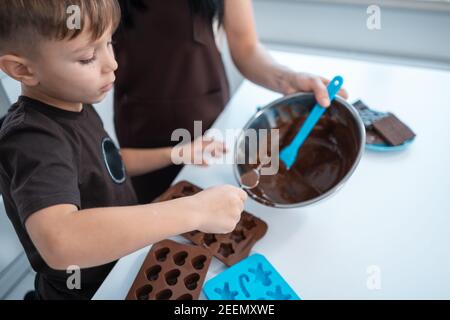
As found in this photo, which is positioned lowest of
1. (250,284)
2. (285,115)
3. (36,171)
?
(250,284)

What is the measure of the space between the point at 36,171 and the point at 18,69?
132 millimetres

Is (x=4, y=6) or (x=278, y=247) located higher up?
(x=4, y=6)

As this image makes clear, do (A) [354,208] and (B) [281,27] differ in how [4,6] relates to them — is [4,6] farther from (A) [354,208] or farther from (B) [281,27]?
(B) [281,27]

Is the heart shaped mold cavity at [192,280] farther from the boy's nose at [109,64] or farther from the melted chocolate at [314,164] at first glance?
the boy's nose at [109,64]

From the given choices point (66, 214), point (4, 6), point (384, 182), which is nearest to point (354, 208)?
point (384, 182)

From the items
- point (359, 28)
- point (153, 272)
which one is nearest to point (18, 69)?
point (153, 272)

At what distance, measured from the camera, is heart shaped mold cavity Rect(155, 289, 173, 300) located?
0.49m

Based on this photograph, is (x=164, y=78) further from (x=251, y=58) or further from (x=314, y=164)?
(x=314, y=164)

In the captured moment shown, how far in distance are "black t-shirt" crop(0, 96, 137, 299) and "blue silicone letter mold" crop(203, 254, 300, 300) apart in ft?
0.59

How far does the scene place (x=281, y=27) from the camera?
126 centimetres

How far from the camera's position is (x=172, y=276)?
0.52 m

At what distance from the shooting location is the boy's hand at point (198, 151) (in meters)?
0.68

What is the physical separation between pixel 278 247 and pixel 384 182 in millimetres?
235

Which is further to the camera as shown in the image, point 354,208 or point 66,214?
point 354,208
